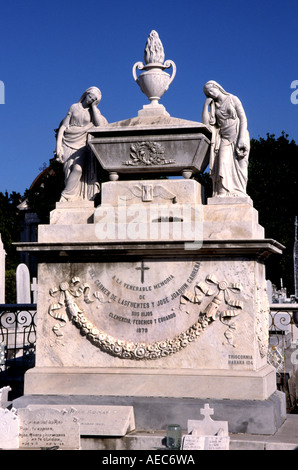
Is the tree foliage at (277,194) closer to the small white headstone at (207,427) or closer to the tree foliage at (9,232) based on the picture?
the tree foliage at (9,232)

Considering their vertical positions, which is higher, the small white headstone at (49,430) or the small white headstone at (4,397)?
the small white headstone at (4,397)

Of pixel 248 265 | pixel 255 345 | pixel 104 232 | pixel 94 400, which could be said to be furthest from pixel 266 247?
pixel 94 400

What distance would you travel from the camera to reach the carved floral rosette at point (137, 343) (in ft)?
29.6

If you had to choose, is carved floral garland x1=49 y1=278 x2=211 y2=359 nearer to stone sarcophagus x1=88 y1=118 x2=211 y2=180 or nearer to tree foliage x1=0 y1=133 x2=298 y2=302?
stone sarcophagus x1=88 y1=118 x2=211 y2=180

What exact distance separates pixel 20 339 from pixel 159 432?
29.2ft

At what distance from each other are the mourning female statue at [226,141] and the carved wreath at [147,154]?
634 mm

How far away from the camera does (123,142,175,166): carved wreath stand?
9.59 m

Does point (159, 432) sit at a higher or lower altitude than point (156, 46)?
lower

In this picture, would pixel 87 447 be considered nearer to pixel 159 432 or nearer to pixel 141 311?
pixel 159 432

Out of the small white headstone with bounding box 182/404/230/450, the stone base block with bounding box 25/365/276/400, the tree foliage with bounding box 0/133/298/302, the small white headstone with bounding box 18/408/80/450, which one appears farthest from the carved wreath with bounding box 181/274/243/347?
the tree foliage with bounding box 0/133/298/302

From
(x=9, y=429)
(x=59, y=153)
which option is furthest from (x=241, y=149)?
(x=9, y=429)

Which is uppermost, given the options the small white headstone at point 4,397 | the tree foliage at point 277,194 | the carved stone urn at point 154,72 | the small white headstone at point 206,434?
the tree foliage at point 277,194

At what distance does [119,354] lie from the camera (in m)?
9.23

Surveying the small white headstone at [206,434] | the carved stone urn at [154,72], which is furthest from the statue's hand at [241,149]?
the small white headstone at [206,434]
